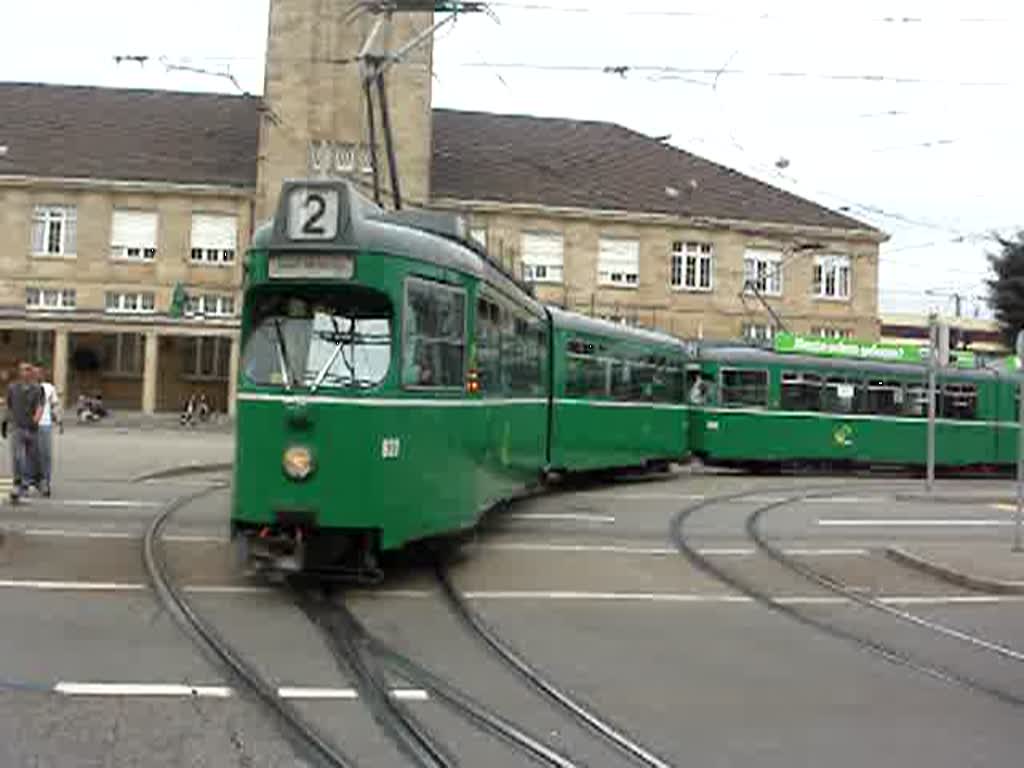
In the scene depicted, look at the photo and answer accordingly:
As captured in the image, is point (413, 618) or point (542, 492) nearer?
point (413, 618)

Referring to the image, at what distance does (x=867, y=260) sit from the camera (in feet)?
192

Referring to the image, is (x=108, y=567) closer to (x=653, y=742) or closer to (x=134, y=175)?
(x=653, y=742)

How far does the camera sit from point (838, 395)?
29531mm

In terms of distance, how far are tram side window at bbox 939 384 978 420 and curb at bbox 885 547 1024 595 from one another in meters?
17.5

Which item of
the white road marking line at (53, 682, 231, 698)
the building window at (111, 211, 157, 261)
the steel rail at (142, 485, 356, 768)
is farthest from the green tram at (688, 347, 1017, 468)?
the building window at (111, 211, 157, 261)

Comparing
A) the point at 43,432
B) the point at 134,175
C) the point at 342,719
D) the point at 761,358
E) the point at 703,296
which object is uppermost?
the point at 134,175

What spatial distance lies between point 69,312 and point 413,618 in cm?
4443

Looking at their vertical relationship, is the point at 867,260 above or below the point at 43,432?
above

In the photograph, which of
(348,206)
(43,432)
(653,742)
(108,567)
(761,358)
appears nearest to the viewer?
(653,742)

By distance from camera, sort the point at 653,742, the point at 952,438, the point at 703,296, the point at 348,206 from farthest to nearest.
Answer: the point at 703,296 < the point at 952,438 < the point at 348,206 < the point at 653,742

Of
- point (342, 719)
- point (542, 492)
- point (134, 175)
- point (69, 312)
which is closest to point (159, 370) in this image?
point (69, 312)

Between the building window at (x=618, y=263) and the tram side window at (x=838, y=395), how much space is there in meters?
27.3

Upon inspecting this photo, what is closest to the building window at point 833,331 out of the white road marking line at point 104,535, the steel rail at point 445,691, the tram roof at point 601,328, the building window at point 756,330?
the building window at point 756,330

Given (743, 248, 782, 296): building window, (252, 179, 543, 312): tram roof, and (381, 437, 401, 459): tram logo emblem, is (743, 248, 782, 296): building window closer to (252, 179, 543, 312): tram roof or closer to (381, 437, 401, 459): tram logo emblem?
(252, 179, 543, 312): tram roof
